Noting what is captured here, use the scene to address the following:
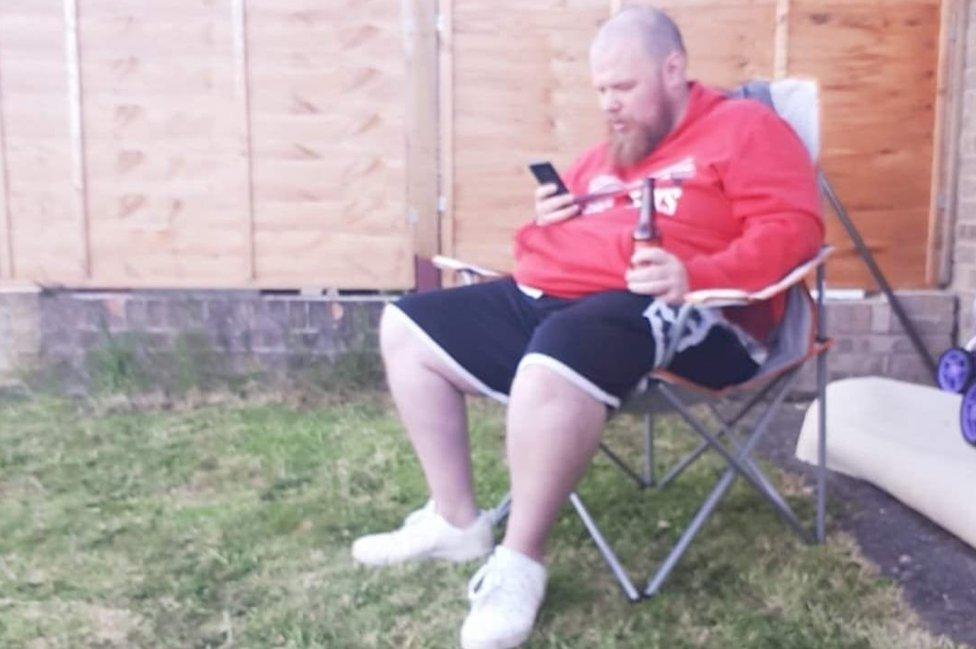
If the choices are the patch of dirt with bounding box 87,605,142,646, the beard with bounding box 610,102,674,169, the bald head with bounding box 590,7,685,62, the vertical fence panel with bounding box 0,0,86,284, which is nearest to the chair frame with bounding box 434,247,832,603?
the beard with bounding box 610,102,674,169

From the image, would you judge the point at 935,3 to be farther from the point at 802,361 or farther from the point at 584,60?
the point at 802,361

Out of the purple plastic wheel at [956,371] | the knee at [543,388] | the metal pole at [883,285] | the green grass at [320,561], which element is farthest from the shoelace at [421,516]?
the metal pole at [883,285]

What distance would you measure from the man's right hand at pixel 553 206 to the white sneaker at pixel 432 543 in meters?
0.68

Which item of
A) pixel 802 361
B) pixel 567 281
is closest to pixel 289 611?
pixel 567 281

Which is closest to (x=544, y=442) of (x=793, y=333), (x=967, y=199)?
(x=793, y=333)

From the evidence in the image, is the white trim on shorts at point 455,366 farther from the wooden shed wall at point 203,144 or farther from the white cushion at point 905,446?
the wooden shed wall at point 203,144

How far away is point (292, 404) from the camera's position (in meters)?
3.96

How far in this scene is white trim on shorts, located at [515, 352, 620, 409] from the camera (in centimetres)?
192

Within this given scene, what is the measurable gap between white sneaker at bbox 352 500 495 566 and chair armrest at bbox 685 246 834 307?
721mm

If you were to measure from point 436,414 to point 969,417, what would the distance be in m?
1.35

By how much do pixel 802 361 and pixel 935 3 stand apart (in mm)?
2291

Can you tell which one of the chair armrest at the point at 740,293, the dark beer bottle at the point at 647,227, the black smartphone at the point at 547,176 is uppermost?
the black smartphone at the point at 547,176

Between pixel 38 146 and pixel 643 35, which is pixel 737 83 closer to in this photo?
pixel 643 35

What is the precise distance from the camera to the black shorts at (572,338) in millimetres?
1957
